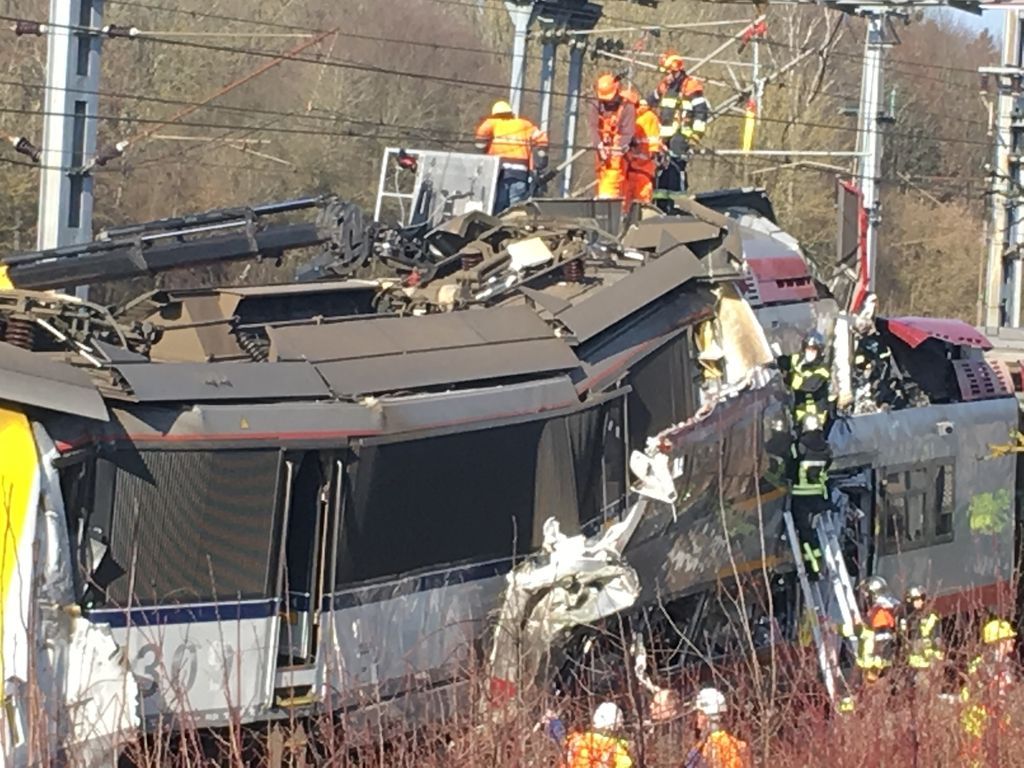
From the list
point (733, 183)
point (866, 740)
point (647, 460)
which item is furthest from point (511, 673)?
point (733, 183)

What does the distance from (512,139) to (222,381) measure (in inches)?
369

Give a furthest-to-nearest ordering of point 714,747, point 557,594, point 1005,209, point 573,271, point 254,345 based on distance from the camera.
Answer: point 1005,209
point 573,271
point 254,345
point 557,594
point 714,747

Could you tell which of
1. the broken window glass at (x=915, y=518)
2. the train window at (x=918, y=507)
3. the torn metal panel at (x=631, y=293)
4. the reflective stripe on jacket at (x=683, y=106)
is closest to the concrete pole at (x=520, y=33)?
the reflective stripe on jacket at (x=683, y=106)

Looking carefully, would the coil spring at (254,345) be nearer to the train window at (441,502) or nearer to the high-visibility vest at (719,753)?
the train window at (441,502)

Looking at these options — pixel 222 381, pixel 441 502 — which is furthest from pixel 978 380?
pixel 222 381

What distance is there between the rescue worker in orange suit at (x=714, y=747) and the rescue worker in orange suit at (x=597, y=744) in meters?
0.23

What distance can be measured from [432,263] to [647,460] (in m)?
2.40

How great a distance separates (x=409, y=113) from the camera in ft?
127

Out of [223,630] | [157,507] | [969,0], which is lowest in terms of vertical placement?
[223,630]

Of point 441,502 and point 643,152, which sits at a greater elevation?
point 643,152

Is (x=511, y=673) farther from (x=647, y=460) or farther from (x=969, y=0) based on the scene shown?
(x=969, y=0)

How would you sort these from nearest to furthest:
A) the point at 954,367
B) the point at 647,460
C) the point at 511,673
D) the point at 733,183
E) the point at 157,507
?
the point at 157,507, the point at 511,673, the point at 647,460, the point at 954,367, the point at 733,183

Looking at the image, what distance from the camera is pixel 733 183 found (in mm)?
38469

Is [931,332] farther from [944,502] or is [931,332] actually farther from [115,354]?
[115,354]
